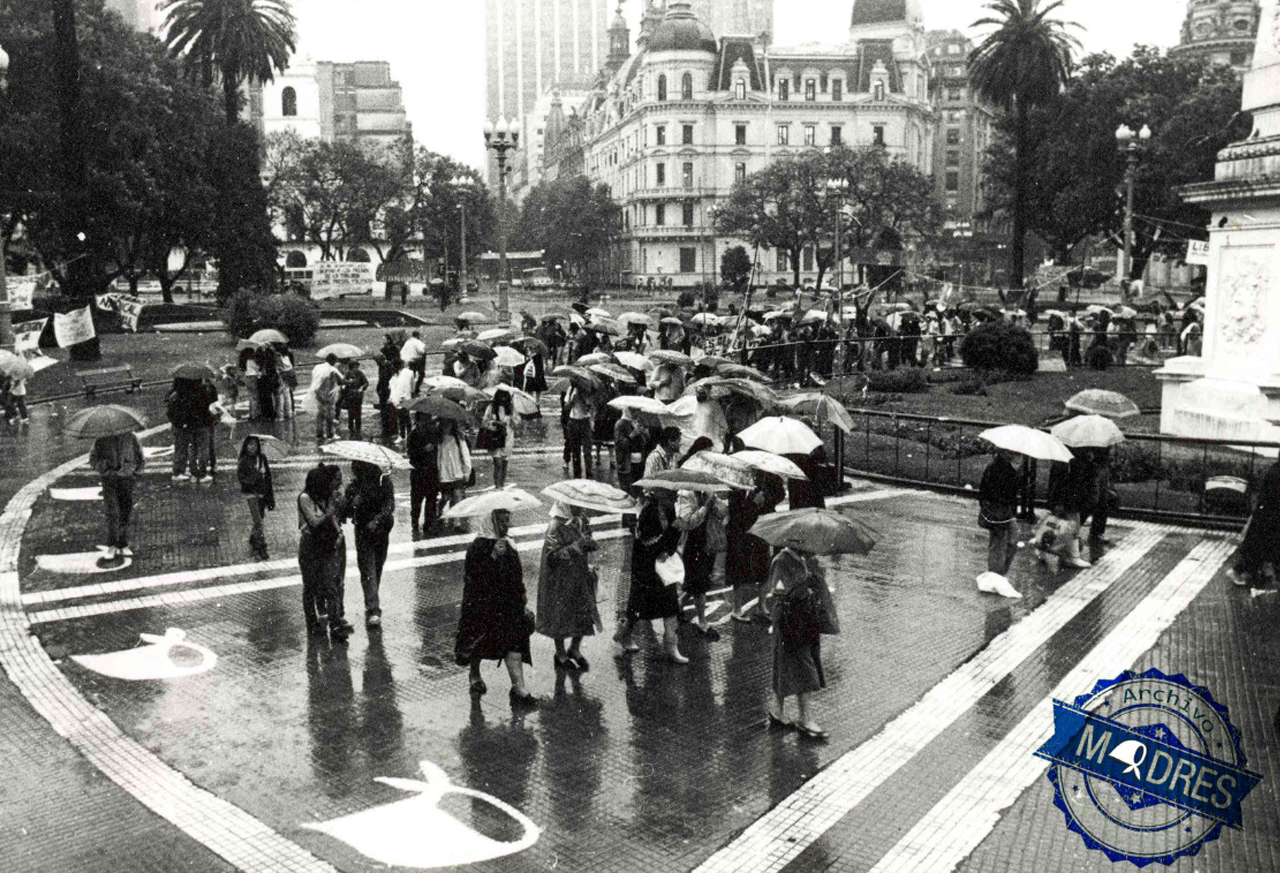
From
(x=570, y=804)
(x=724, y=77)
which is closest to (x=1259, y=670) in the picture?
(x=570, y=804)

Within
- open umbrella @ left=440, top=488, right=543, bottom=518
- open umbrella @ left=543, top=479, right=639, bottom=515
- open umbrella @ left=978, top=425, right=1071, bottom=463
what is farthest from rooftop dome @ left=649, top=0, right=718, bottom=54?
open umbrella @ left=440, top=488, right=543, bottom=518

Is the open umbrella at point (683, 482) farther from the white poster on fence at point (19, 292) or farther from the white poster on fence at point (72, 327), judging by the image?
the white poster on fence at point (19, 292)

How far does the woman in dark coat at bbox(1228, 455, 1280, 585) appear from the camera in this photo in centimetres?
1125

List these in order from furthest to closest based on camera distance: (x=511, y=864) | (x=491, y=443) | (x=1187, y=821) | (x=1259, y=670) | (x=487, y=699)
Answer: (x=491, y=443)
(x=1259, y=670)
(x=487, y=699)
(x=1187, y=821)
(x=511, y=864)

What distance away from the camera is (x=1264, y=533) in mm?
11422

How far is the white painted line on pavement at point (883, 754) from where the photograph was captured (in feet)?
22.1

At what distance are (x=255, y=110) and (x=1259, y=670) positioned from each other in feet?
330

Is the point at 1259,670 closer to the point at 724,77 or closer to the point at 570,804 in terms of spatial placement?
the point at 570,804

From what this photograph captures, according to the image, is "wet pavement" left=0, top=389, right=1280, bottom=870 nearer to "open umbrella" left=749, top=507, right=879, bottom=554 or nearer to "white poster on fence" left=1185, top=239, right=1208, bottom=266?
"open umbrella" left=749, top=507, right=879, bottom=554

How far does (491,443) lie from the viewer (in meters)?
16.2

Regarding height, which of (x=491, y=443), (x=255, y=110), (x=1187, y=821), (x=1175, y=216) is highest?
(x=255, y=110)

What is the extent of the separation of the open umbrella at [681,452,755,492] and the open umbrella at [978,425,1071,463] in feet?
9.52

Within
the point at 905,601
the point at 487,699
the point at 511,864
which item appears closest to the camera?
the point at 511,864

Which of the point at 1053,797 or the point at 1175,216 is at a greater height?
the point at 1175,216
